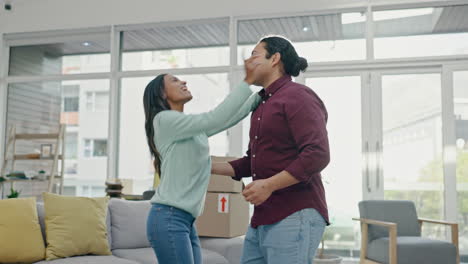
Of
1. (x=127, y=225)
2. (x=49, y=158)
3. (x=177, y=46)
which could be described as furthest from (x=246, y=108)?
(x=49, y=158)

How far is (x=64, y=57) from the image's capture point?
6578mm

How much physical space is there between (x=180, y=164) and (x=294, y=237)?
0.53 m

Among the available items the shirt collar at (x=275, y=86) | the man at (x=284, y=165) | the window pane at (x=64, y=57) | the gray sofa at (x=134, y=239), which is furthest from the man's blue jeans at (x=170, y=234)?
the window pane at (x=64, y=57)

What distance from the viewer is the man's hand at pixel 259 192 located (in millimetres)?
1330

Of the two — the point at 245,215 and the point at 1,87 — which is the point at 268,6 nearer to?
the point at 245,215

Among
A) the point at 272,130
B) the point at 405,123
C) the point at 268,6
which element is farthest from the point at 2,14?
the point at 272,130

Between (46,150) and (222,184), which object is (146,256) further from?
(46,150)

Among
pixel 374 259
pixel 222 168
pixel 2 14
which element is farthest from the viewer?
pixel 2 14

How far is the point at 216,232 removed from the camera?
3.45 meters

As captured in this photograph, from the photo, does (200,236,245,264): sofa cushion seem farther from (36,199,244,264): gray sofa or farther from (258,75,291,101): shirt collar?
(258,75,291,101): shirt collar

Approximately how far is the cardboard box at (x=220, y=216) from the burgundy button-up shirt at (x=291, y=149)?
77.2 inches

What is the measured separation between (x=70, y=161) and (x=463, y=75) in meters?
4.75

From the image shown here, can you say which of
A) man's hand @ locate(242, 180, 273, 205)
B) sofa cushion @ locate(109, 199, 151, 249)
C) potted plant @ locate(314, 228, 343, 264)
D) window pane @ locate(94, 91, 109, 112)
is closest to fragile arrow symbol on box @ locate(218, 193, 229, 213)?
sofa cushion @ locate(109, 199, 151, 249)

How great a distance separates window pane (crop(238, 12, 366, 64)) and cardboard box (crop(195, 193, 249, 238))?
2.22 m
